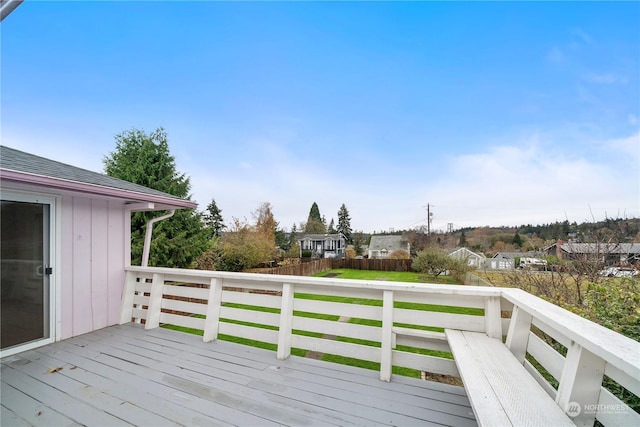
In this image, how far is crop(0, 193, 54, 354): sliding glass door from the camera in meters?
2.83

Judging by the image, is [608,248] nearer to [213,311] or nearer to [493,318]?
[493,318]

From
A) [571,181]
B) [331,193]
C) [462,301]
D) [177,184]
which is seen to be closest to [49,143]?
[177,184]

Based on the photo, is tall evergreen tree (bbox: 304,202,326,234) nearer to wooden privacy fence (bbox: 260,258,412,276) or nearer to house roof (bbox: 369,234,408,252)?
house roof (bbox: 369,234,408,252)

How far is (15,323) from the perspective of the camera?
2.89 m

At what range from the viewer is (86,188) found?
2.97 metres

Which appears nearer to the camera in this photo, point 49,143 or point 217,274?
point 217,274

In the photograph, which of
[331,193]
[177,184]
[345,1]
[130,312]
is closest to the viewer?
[130,312]

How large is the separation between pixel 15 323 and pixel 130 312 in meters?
1.19

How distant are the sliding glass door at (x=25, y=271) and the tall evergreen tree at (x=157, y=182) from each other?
5.50 m

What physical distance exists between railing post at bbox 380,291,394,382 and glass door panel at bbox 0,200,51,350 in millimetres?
3901

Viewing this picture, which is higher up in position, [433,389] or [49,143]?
[49,143]

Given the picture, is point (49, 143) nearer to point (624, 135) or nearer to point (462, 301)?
point (462, 301)

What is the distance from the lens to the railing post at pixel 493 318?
207 centimetres

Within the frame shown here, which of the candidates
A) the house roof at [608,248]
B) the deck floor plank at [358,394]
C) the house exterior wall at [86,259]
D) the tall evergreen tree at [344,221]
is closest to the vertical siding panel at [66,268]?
the house exterior wall at [86,259]
